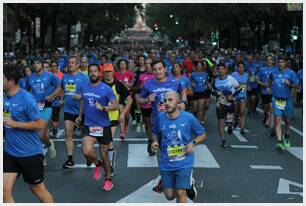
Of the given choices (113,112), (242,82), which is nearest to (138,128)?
(242,82)

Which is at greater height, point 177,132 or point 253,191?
point 177,132

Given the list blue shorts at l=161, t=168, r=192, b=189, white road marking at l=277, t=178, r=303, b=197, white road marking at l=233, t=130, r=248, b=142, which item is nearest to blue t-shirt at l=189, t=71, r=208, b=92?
white road marking at l=233, t=130, r=248, b=142

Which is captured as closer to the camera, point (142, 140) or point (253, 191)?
point (253, 191)

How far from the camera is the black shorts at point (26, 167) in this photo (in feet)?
21.0

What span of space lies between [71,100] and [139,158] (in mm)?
1476

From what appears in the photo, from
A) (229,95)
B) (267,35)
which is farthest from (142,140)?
(267,35)

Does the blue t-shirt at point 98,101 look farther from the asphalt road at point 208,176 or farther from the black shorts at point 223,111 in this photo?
the black shorts at point 223,111

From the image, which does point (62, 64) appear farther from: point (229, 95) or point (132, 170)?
point (132, 170)

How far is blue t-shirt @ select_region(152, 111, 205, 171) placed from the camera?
6.79m

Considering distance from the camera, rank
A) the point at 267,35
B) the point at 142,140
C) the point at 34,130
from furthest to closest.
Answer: the point at 267,35
the point at 142,140
the point at 34,130

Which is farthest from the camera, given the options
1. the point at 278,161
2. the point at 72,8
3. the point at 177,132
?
the point at 72,8

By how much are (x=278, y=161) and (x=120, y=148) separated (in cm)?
297

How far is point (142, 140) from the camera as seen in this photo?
13.5 meters

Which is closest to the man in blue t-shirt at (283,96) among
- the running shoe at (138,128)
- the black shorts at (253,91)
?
the running shoe at (138,128)
